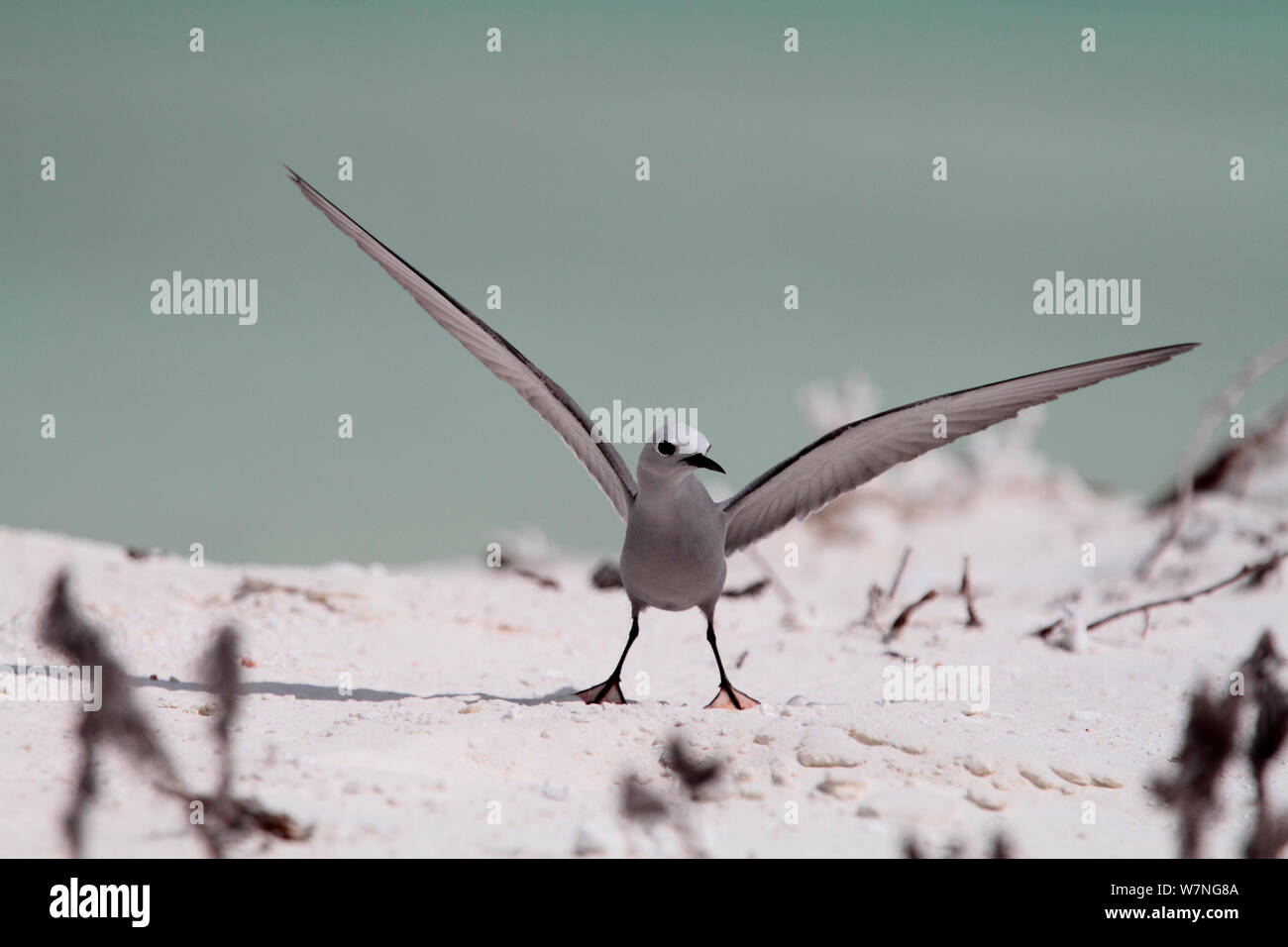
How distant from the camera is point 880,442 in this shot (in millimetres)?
6000

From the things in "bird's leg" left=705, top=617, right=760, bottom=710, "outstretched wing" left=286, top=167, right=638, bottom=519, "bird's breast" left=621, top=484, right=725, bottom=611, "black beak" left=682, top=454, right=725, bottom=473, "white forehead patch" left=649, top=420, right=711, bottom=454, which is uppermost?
"outstretched wing" left=286, top=167, right=638, bottom=519

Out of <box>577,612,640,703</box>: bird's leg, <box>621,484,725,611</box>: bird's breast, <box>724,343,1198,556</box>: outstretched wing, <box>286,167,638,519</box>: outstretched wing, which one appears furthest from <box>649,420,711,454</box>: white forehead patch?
<box>577,612,640,703</box>: bird's leg

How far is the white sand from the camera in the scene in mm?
3684

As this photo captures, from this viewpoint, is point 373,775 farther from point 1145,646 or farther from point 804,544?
point 804,544

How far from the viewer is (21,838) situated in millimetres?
3367

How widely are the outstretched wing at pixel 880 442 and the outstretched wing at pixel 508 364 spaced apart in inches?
26.4

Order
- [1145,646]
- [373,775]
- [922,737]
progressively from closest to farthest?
[373,775] → [922,737] → [1145,646]

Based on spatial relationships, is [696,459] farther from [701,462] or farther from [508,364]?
[508,364]

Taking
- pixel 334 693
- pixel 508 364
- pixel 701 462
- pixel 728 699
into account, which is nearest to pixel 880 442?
pixel 701 462

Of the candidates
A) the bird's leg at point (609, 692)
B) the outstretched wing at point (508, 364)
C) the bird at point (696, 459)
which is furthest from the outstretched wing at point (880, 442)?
the bird's leg at point (609, 692)

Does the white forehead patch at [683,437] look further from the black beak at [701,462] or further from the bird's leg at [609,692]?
the bird's leg at [609,692]

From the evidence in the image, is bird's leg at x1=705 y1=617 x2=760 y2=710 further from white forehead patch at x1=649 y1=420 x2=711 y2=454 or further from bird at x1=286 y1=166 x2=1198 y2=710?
white forehead patch at x1=649 y1=420 x2=711 y2=454

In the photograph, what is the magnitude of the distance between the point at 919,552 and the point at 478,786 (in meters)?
10.8
